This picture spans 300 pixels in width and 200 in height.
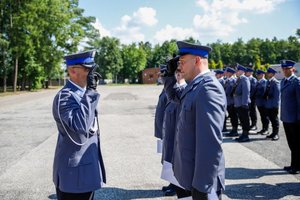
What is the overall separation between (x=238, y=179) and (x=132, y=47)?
106534 mm

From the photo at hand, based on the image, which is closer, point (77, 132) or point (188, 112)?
point (188, 112)

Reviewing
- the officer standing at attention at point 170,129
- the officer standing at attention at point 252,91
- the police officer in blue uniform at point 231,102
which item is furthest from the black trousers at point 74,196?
the officer standing at attention at point 252,91

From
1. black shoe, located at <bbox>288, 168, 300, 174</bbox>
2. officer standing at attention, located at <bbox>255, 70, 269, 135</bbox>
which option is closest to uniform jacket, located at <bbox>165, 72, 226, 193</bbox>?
black shoe, located at <bbox>288, 168, 300, 174</bbox>

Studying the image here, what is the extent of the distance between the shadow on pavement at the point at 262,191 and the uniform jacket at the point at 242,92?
179 inches

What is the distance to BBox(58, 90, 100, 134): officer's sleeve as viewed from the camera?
9.96 ft

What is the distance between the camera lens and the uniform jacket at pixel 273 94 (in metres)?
10.8

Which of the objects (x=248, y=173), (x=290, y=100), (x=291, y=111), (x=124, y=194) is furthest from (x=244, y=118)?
(x=124, y=194)

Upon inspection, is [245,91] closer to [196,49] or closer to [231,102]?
[231,102]

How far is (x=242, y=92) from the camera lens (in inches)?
414

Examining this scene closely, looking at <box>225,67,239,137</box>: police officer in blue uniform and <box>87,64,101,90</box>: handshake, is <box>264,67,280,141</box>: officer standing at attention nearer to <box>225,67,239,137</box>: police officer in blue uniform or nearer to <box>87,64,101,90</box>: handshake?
<box>225,67,239,137</box>: police officer in blue uniform

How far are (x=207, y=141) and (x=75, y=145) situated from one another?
49.9 inches

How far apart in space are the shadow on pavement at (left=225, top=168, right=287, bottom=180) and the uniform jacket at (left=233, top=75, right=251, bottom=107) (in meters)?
3.74

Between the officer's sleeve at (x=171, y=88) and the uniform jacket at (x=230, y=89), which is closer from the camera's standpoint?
the officer's sleeve at (x=171, y=88)

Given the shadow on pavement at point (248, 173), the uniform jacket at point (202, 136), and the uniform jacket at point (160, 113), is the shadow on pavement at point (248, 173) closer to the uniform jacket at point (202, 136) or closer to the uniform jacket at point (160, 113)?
the uniform jacket at point (160, 113)
